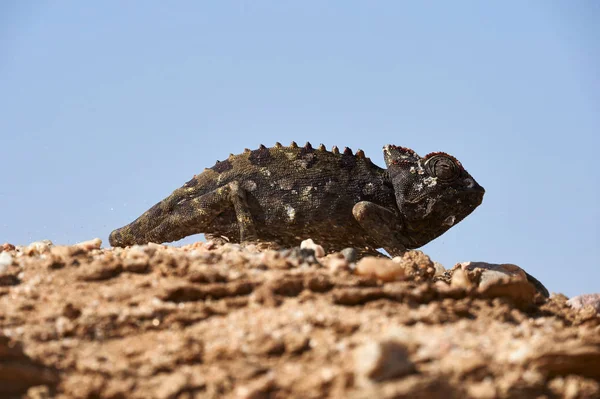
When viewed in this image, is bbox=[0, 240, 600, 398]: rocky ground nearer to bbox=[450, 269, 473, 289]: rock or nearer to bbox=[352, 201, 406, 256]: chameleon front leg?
bbox=[450, 269, 473, 289]: rock

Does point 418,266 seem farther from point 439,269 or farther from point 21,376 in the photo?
point 21,376

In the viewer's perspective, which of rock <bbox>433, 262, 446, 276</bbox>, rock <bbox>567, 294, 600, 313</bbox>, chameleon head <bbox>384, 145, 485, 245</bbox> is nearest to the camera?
rock <bbox>567, 294, 600, 313</bbox>

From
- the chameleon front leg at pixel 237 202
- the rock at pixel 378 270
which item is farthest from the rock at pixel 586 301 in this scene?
the chameleon front leg at pixel 237 202

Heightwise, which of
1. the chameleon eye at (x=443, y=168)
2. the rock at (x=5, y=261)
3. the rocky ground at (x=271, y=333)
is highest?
the chameleon eye at (x=443, y=168)

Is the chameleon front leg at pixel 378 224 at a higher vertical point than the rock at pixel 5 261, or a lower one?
higher

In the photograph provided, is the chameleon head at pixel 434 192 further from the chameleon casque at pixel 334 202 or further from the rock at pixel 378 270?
the rock at pixel 378 270

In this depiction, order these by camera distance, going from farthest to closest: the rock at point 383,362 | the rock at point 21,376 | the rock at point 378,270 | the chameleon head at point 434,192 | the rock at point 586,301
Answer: the chameleon head at point 434,192 < the rock at point 586,301 < the rock at point 378,270 < the rock at point 21,376 < the rock at point 383,362

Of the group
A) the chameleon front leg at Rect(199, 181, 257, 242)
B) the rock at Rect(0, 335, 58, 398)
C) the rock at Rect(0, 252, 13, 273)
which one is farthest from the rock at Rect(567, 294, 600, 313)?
the rock at Rect(0, 335, 58, 398)
